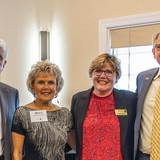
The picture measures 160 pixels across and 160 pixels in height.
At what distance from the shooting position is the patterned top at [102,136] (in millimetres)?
2391

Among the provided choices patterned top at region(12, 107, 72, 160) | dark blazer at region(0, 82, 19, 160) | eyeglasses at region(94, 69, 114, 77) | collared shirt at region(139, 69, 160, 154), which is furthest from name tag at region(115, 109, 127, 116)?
dark blazer at region(0, 82, 19, 160)

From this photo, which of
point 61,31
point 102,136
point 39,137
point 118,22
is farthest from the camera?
point 61,31

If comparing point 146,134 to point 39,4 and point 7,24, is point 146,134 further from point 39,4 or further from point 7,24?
point 39,4

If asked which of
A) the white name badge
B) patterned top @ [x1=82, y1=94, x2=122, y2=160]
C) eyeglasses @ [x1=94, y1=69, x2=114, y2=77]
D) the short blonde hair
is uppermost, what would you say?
the short blonde hair

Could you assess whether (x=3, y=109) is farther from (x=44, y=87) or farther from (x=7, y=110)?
(x=44, y=87)

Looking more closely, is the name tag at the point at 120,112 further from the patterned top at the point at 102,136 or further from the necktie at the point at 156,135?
the necktie at the point at 156,135

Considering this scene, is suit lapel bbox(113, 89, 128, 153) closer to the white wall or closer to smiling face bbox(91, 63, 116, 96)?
smiling face bbox(91, 63, 116, 96)

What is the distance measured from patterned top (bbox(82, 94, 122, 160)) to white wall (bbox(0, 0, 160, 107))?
4.09 feet

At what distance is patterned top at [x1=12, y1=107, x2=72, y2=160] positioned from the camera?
2.25m

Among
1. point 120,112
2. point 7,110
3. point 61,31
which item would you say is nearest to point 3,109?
point 7,110

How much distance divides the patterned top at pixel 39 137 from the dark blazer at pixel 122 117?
0.20 meters

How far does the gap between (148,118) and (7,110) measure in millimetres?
978

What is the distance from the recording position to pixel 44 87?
91.6 inches

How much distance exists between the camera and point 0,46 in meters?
2.41
